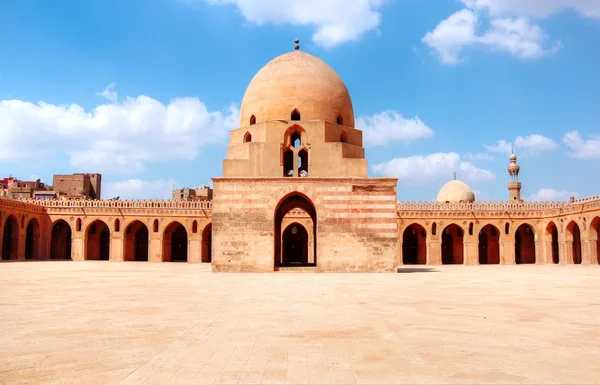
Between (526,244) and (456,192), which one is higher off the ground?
(456,192)

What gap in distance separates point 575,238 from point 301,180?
26.9 meters

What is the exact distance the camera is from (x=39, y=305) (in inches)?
350

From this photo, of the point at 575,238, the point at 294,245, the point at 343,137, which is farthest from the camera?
the point at 294,245

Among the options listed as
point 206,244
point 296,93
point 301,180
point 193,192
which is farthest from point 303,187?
point 193,192

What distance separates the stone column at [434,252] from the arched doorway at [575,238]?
8121 millimetres

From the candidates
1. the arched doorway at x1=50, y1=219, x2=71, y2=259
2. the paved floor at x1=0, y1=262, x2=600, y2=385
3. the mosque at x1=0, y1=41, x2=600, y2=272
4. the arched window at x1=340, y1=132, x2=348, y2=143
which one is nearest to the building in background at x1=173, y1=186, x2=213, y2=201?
the arched doorway at x1=50, y1=219, x2=71, y2=259

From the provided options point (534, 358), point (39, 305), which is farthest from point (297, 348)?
point (39, 305)

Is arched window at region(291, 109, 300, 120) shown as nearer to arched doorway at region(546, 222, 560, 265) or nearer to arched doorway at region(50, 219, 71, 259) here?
arched doorway at region(546, 222, 560, 265)

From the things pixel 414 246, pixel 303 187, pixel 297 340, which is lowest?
pixel 297 340

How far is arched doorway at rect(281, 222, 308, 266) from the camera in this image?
38469 mm

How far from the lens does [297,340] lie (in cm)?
585

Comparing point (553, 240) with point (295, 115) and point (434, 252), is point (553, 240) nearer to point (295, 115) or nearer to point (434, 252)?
point (434, 252)

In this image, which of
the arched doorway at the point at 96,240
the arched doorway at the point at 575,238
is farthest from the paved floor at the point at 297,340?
the arched doorway at the point at 96,240

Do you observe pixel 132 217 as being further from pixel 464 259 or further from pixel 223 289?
pixel 223 289
